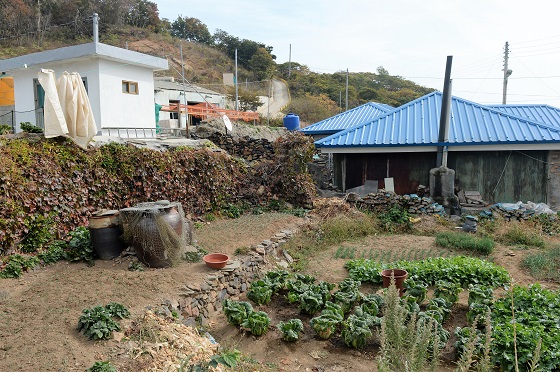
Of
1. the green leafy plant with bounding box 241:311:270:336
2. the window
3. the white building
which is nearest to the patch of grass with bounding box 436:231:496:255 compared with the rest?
the green leafy plant with bounding box 241:311:270:336

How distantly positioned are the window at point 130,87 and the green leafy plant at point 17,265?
1061 centimetres

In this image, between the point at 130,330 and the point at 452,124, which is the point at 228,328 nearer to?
the point at 130,330

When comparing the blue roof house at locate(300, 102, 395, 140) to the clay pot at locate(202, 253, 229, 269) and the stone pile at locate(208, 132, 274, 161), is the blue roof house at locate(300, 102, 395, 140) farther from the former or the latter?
the clay pot at locate(202, 253, 229, 269)

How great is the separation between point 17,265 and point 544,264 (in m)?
9.29

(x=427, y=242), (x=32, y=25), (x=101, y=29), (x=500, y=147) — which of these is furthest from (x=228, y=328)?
(x=101, y=29)

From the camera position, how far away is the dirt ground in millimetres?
3840

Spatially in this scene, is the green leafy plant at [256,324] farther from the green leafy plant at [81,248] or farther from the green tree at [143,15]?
the green tree at [143,15]

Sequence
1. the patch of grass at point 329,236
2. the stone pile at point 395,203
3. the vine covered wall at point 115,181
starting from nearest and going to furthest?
the vine covered wall at point 115,181 → the patch of grass at point 329,236 → the stone pile at point 395,203

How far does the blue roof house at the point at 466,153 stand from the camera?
1209cm

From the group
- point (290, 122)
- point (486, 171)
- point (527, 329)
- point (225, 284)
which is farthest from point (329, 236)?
point (290, 122)

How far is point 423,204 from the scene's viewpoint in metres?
11.6

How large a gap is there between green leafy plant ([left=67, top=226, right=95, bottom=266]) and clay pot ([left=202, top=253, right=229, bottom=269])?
1.76 meters

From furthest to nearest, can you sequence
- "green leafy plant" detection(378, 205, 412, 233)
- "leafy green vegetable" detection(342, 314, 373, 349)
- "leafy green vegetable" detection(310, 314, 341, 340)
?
"green leafy plant" detection(378, 205, 412, 233), "leafy green vegetable" detection(310, 314, 341, 340), "leafy green vegetable" detection(342, 314, 373, 349)

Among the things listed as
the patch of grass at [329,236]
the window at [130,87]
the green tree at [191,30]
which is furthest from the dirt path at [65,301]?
the green tree at [191,30]
